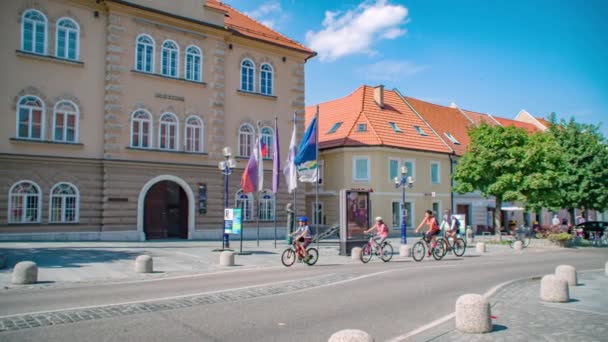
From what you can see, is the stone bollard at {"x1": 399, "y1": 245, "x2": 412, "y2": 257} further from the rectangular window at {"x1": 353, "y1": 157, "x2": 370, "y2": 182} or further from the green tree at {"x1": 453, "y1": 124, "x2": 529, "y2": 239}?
the rectangular window at {"x1": 353, "y1": 157, "x2": 370, "y2": 182}

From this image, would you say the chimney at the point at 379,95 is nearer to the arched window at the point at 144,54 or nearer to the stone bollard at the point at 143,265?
the arched window at the point at 144,54

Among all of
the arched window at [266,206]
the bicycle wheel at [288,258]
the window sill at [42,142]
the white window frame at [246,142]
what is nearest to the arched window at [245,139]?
the white window frame at [246,142]

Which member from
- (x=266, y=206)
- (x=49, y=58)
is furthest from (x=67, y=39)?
(x=266, y=206)

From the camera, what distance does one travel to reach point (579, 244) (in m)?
30.0

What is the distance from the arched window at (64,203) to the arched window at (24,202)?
0.62m

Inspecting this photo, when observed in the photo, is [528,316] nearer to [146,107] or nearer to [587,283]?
[587,283]

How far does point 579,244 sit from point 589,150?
41.3ft

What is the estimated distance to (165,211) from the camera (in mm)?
27844

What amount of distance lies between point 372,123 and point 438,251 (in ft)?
64.8

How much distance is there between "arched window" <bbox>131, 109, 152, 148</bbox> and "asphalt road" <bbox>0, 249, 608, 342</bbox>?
13985 millimetres

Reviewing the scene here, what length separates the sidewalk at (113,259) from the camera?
1337cm

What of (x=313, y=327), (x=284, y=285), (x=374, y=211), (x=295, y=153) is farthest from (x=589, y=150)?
(x=313, y=327)

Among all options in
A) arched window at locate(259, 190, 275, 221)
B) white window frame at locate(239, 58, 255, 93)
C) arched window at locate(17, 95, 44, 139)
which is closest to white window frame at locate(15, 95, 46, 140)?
arched window at locate(17, 95, 44, 139)

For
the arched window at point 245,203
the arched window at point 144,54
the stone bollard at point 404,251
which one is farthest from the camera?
the arched window at point 245,203
